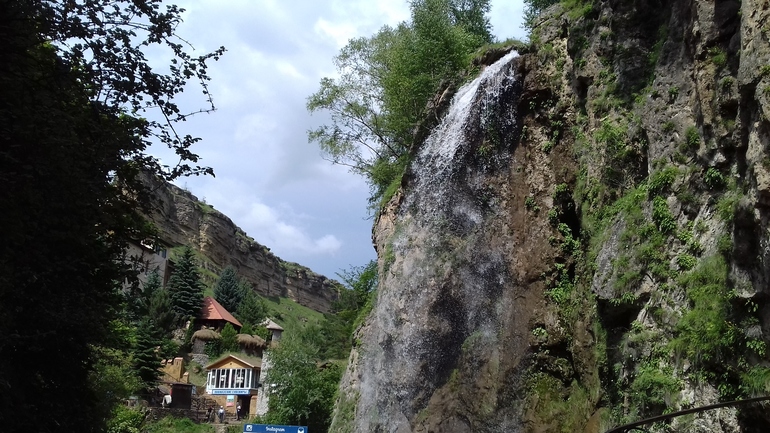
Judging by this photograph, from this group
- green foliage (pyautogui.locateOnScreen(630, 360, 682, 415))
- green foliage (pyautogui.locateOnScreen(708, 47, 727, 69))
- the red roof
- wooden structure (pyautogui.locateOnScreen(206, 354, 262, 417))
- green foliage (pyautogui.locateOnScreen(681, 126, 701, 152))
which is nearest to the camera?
green foliage (pyautogui.locateOnScreen(630, 360, 682, 415))

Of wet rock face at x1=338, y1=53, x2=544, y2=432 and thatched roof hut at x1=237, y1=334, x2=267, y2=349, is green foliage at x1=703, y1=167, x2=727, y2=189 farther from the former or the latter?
thatched roof hut at x1=237, y1=334, x2=267, y2=349

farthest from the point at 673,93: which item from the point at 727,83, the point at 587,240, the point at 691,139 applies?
the point at 587,240

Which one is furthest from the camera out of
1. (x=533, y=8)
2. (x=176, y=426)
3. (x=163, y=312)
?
(x=163, y=312)

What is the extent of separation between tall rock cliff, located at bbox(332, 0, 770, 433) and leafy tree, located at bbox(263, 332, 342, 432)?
41.1 feet

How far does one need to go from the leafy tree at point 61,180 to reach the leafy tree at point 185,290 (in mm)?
54514

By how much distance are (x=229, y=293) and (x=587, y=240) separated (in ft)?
209

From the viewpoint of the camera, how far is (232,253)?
101 metres

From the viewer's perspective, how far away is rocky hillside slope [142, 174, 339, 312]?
93.1 metres

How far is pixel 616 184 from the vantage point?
14.8 metres

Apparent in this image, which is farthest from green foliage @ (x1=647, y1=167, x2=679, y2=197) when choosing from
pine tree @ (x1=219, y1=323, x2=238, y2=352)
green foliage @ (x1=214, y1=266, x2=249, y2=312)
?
green foliage @ (x1=214, y1=266, x2=249, y2=312)

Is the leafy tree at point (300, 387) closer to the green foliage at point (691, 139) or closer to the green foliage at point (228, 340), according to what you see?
the green foliage at point (228, 340)

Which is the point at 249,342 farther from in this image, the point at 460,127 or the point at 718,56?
the point at 718,56

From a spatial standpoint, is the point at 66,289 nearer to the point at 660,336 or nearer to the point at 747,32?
the point at 660,336

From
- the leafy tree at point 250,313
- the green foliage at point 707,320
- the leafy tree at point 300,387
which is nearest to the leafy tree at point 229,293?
the leafy tree at point 250,313
